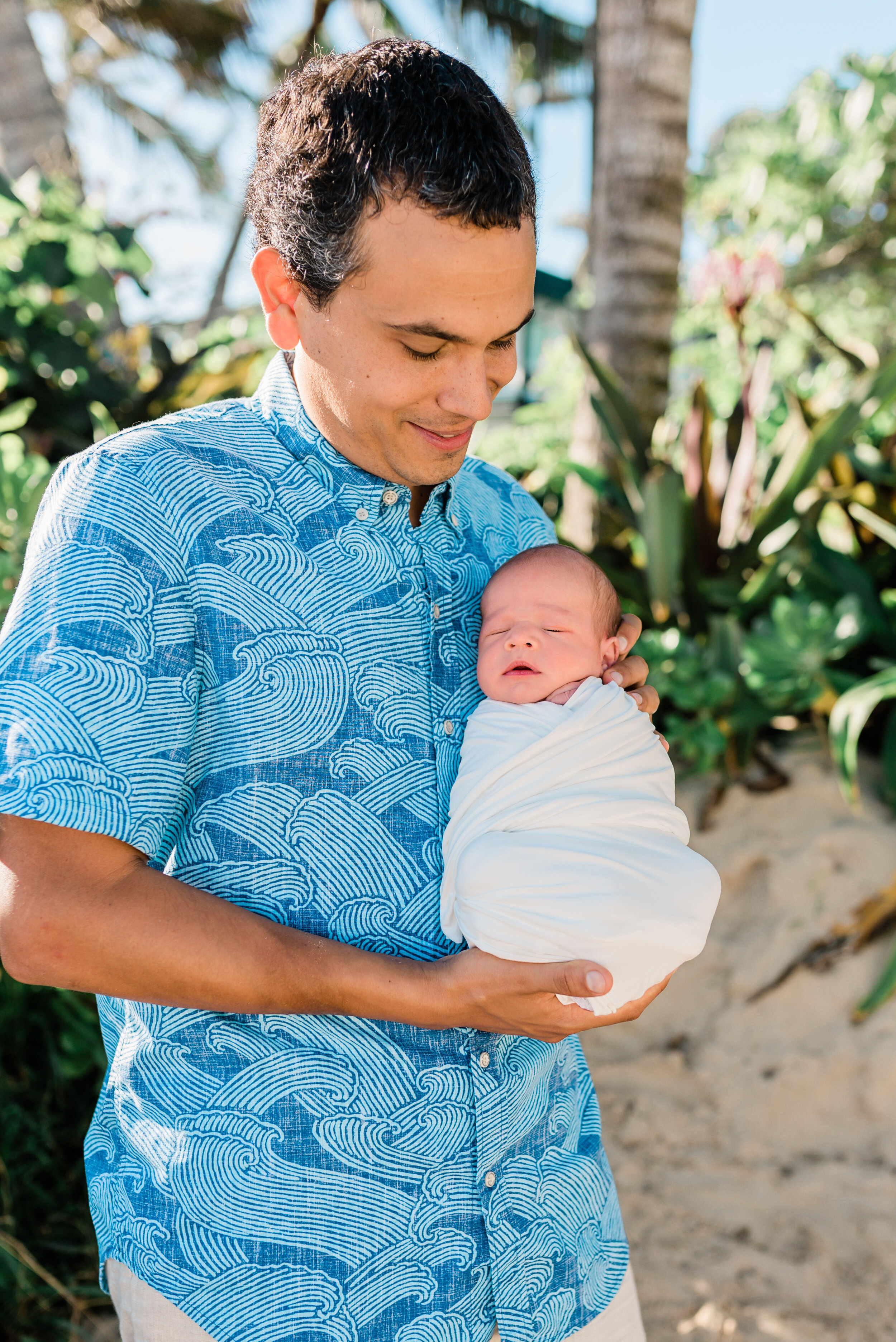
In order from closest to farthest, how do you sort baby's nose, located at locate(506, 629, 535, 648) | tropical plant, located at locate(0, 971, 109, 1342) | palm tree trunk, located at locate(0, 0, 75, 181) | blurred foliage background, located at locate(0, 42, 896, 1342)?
baby's nose, located at locate(506, 629, 535, 648), tropical plant, located at locate(0, 971, 109, 1342), blurred foliage background, located at locate(0, 42, 896, 1342), palm tree trunk, located at locate(0, 0, 75, 181)

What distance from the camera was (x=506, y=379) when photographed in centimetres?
138

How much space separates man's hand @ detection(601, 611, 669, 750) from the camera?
4.93 feet

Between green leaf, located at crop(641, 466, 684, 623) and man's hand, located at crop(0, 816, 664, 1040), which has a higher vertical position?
man's hand, located at crop(0, 816, 664, 1040)

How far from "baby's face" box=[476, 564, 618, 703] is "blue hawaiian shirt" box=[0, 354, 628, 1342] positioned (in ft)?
0.39

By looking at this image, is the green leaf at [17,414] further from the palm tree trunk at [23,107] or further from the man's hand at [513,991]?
the palm tree trunk at [23,107]

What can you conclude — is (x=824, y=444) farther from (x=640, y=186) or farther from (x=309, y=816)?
(x=309, y=816)

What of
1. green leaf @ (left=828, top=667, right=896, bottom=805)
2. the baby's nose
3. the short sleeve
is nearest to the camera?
the short sleeve

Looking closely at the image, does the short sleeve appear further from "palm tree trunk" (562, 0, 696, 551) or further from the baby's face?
"palm tree trunk" (562, 0, 696, 551)

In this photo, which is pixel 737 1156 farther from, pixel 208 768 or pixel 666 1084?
pixel 208 768

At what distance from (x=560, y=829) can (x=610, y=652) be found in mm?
417

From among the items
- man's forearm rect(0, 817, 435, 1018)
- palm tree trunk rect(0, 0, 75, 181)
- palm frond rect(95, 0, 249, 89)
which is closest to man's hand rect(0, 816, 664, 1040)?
man's forearm rect(0, 817, 435, 1018)

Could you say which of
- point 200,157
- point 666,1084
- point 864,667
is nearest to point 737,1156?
point 666,1084

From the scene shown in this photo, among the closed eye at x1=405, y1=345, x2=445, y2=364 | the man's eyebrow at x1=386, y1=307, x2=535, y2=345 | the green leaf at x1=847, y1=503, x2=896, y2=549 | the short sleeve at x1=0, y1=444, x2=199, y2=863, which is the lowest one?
the green leaf at x1=847, y1=503, x2=896, y2=549

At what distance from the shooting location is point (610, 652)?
1589 mm
